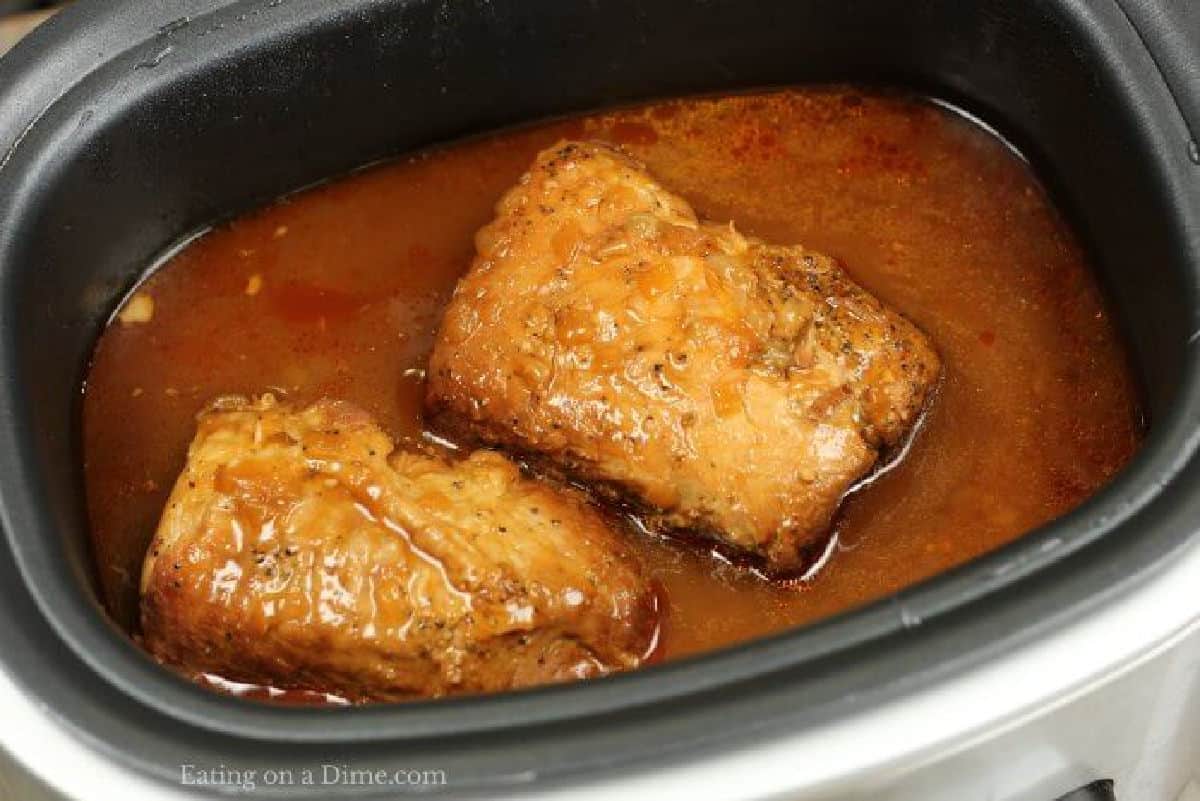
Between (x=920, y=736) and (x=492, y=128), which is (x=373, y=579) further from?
(x=492, y=128)

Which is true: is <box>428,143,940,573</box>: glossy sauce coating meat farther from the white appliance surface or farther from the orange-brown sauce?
the white appliance surface

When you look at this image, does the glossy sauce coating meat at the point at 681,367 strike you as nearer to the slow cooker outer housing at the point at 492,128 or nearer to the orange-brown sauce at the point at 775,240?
the orange-brown sauce at the point at 775,240

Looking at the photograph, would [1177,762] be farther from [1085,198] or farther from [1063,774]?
[1085,198]

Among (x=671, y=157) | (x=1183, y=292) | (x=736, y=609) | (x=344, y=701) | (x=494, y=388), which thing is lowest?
(x=344, y=701)

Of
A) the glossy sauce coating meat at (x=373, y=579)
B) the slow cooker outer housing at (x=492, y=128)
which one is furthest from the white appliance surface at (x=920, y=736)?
the glossy sauce coating meat at (x=373, y=579)

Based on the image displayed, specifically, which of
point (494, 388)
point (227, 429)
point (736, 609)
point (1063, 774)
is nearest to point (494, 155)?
point (494, 388)

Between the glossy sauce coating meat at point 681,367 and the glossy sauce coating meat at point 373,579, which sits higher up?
the glossy sauce coating meat at point 681,367
